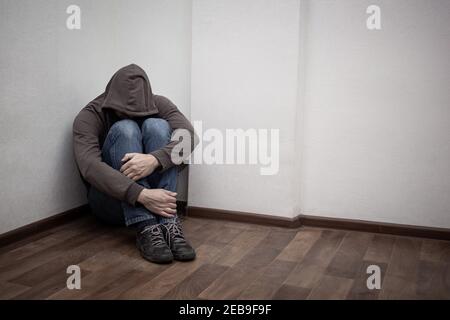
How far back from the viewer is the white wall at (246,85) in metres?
2.04

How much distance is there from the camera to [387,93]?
6.47 ft

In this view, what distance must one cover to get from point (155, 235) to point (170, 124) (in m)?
0.56

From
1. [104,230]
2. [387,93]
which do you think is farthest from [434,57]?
[104,230]

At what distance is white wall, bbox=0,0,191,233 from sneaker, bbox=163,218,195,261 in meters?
0.70

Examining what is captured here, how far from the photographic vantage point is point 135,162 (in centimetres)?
167

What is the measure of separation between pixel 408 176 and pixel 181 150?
110 cm

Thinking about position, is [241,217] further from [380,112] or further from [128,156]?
[380,112]

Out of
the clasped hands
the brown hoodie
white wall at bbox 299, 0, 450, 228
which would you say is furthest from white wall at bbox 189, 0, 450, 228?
the clasped hands

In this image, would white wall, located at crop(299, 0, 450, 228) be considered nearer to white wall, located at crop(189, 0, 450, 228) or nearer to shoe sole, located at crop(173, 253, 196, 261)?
white wall, located at crop(189, 0, 450, 228)

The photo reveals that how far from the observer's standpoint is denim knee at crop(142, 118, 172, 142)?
1.81m

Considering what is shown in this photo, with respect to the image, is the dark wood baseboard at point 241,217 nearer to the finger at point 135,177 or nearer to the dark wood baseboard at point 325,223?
the dark wood baseboard at point 325,223

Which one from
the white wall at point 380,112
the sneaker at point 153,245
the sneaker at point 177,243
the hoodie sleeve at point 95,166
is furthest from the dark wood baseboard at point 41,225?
the white wall at point 380,112

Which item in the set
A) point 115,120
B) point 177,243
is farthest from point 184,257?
point 115,120

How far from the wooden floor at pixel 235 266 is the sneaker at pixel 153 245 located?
0.03 meters
